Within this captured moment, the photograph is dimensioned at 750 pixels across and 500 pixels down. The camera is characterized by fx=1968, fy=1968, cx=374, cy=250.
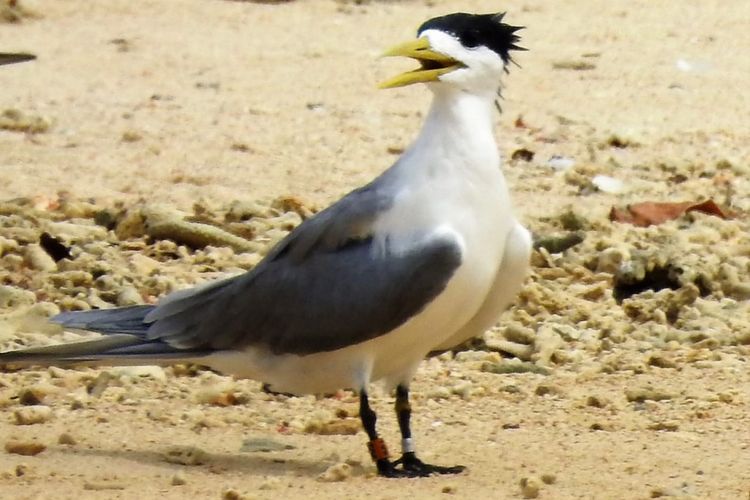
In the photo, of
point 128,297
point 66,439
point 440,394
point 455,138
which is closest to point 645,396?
point 440,394

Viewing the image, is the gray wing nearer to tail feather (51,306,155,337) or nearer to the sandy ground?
tail feather (51,306,155,337)

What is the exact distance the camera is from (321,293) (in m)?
5.59

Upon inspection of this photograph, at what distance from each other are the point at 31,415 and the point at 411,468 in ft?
4.06

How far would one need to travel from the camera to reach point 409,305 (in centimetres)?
539

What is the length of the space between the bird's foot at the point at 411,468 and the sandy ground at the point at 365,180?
0.23 feet

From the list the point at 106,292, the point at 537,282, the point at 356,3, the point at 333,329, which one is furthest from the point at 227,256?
the point at 356,3

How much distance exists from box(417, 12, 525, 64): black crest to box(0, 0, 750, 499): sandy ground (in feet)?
3.81

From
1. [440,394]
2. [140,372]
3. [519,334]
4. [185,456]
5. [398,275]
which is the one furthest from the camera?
[519,334]

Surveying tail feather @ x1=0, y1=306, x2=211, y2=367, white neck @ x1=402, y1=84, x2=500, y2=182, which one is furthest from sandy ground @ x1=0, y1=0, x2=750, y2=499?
white neck @ x1=402, y1=84, x2=500, y2=182

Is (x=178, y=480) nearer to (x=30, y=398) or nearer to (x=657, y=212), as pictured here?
(x=30, y=398)

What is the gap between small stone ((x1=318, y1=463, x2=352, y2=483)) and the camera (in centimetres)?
524

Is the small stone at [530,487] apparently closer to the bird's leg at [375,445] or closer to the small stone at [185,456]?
the bird's leg at [375,445]

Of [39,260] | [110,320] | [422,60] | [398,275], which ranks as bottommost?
[39,260]

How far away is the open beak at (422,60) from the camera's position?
5.44 meters
